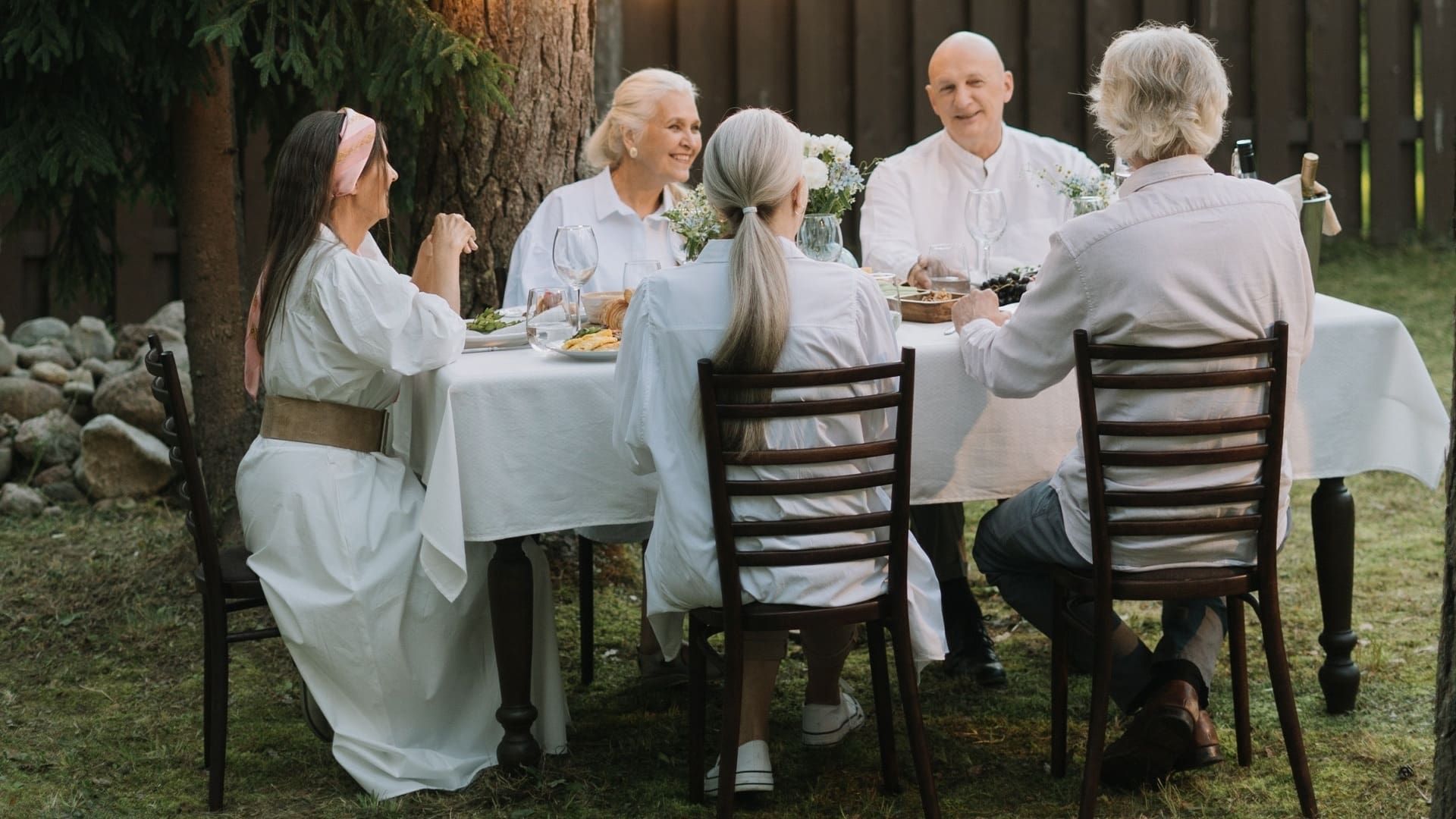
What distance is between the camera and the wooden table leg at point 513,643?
343 cm

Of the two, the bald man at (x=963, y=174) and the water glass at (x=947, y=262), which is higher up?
the bald man at (x=963, y=174)

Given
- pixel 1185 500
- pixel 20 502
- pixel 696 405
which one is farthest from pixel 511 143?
pixel 1185 500

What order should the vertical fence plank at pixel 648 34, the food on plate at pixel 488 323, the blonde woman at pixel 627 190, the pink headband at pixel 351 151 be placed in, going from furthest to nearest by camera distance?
the vertical fence plank at pixel 648 34, the blonde woman at pixel 627 190, the food on plate at pixel 488 323, the pink headband at pixel 351 151

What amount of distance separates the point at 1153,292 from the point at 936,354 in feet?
1.94

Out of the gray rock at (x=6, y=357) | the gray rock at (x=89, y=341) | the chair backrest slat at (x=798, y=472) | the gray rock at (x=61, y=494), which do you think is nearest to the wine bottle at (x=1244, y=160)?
the chair backrest slat at (x=798, y=472)

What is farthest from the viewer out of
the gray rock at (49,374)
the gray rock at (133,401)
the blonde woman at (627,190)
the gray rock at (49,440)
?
the gray rock at (49,374)

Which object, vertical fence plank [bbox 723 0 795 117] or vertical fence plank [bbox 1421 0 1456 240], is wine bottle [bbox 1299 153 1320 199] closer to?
vertical fence plank [bbox 723 0 795 117]

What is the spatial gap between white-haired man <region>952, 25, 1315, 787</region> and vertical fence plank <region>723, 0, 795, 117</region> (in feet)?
16.6

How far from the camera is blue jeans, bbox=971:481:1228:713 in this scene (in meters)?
3.39

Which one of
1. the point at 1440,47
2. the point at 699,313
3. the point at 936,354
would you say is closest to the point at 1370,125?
the point at 1440,47

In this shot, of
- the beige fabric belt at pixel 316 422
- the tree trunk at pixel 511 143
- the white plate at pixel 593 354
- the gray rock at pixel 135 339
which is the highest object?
the tree trunk at pixel 511 143

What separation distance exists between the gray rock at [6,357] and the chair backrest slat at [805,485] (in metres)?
4.70

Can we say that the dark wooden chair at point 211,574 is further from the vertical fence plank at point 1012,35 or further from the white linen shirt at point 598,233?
the vertical fence plank at point 1012,35

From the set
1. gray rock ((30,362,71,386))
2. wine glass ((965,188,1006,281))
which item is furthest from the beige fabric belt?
gray rock ((30,362,71,386))
